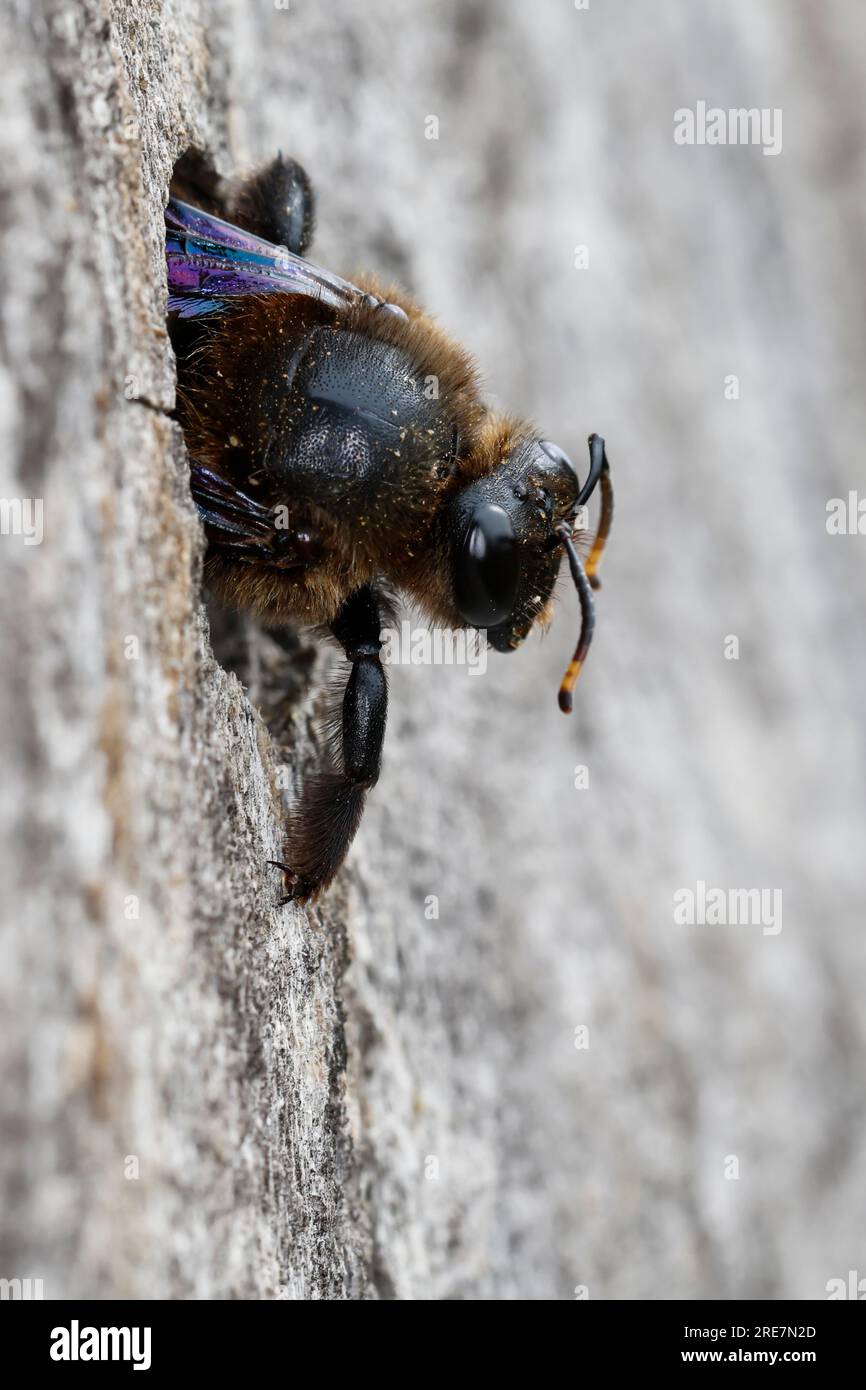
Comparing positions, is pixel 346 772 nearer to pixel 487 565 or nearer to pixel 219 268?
pixel 487 565

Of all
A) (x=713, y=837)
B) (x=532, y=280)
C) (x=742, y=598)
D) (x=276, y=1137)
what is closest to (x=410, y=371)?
(x=276, y=1137)

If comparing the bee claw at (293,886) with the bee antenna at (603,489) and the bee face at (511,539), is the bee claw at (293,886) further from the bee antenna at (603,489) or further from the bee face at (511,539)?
the bee antenna at (603,489)

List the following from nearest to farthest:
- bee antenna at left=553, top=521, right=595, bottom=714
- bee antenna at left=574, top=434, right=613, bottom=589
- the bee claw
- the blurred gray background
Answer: the blurred gray background, the bee claw, bee antenna at left=553, top=521, right=595, bottom=714, bee antenna at left=574, top=434, right=613, bottom=589

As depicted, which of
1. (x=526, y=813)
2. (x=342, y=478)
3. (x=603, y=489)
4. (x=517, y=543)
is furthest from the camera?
(x=526, y=813)

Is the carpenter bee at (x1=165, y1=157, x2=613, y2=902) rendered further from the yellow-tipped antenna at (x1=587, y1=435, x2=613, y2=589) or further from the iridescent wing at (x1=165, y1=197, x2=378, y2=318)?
the yellow-tipped antenna at (x1=587, y1=435, x2=613, y2=589)

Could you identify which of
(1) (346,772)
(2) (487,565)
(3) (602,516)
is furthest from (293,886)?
(3) (602,516)

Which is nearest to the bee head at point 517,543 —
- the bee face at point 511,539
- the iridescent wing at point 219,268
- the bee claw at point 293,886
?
the bee face at point 511,539

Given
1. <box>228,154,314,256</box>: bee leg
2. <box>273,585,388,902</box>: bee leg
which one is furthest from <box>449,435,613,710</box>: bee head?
<box>228,154,314,256</box>: bee leg
